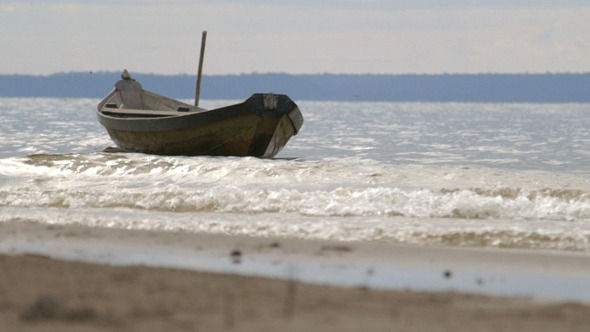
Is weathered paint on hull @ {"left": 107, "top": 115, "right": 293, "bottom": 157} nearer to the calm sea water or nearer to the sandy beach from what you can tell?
the calm sea water

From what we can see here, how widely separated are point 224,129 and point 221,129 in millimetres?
66

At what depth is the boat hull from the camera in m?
17.5

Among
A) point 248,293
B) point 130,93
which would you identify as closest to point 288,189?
point 248,293

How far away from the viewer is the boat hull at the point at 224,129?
57.4ft

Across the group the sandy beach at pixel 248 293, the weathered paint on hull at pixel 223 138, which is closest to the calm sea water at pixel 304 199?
the weathered paint on hull at pixel 223 138

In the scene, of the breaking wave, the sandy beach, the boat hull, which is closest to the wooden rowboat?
the boat hull

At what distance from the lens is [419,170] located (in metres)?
14.8

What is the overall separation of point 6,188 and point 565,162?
47.3 feet

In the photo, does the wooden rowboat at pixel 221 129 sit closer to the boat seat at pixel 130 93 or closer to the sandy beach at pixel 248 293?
the boat seat at pixel 130 93

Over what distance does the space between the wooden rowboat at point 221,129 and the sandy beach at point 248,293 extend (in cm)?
955

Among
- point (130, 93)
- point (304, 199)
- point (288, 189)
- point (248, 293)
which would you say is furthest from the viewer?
point (130, 93)

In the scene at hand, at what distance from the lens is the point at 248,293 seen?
5.54 m

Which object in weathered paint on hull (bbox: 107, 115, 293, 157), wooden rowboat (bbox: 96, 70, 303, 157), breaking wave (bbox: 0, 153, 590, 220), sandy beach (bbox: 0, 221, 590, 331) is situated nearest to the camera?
sandy beach (bbox: 0, 221, 590, 331)

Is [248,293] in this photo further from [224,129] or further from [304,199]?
[224,129]
